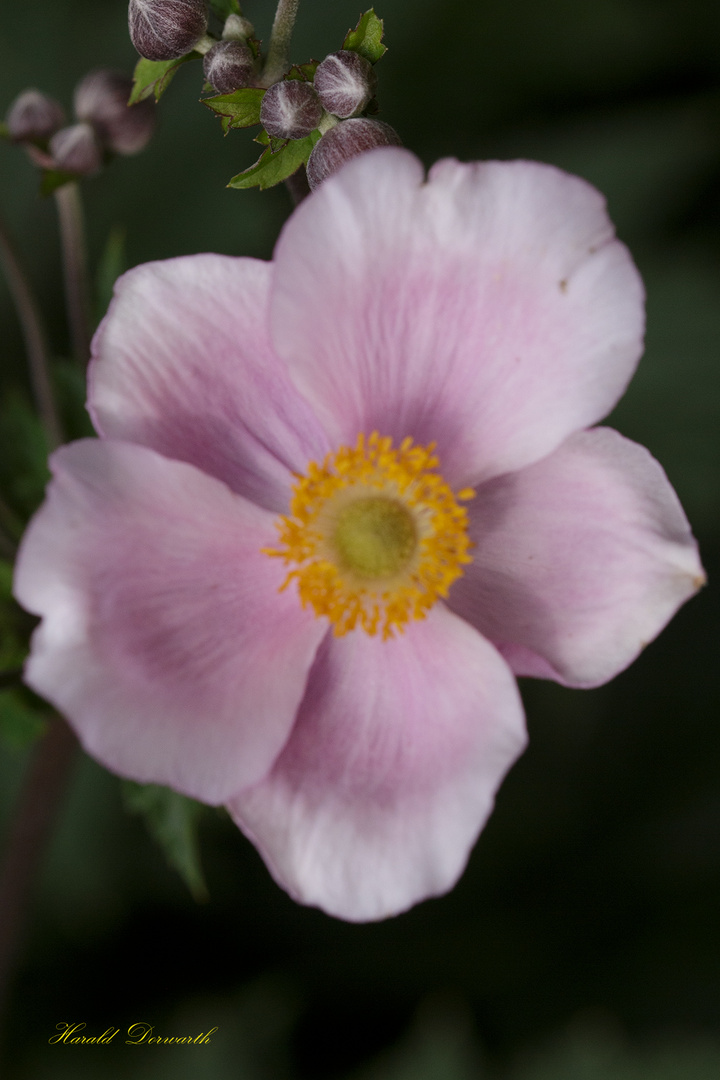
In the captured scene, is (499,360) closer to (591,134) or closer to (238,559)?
(238,559)

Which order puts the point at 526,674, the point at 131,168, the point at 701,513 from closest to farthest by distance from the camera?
the point at 526,674
the point at 701,513
the point at 131,168

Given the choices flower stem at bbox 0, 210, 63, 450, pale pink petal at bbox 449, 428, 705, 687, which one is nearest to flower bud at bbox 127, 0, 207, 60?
flower stem at bbox 0, 210, 63, 450

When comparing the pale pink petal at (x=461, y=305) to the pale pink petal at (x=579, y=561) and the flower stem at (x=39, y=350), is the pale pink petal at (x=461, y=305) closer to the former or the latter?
the pale pink petal at (x=579, y=561)

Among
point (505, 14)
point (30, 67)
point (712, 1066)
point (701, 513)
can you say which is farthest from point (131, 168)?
point (712, 1066)

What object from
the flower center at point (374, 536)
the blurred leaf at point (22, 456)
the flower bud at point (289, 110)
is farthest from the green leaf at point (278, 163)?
the blurred leaf at point (22, 456)

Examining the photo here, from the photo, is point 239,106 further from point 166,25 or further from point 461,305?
point 461,305

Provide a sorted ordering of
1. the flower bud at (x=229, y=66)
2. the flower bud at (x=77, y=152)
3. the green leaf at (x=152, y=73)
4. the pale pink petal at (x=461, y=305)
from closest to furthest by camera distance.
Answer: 1. the pale pink petal at (x=461, y=305)
2. the flower bud at (x=229, y=66)
3. the green leaf at (x=152, y=73)
4. the flower bud at (x=77, y=152)

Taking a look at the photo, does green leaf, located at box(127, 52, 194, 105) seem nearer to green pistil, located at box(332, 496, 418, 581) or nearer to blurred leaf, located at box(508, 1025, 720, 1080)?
green pistil, located at box(332, 496, 418, 581)
